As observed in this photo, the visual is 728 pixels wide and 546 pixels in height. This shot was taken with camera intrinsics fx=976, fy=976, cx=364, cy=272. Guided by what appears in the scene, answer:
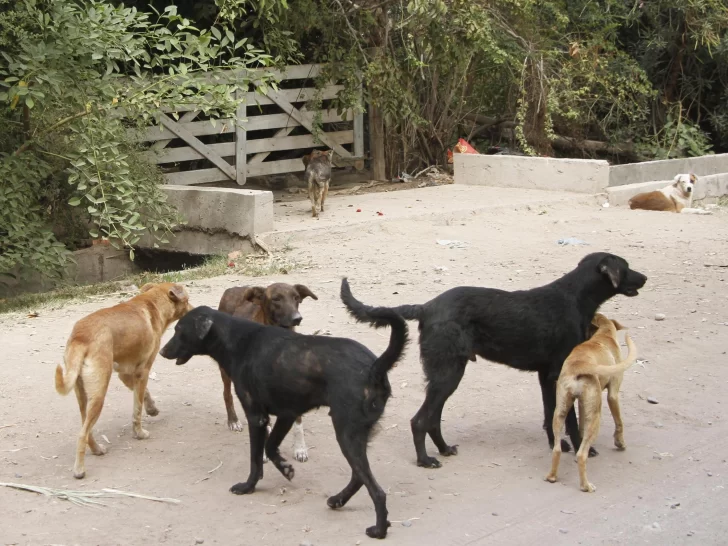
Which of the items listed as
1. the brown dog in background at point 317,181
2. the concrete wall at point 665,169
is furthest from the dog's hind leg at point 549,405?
the concrete wall at point 665,169

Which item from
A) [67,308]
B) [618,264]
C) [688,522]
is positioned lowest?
[688,522]

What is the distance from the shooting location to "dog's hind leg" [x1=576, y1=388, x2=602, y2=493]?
509 cm

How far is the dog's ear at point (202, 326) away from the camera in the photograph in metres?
5.08

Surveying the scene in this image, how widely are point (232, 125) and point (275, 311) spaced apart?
9.01 meters

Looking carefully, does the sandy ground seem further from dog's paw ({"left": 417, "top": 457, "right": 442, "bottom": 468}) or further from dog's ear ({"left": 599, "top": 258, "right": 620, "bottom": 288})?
dog's ear ({"left": 599, "top": 258, "right": 620, "bottom": 288})

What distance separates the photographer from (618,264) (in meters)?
5.66

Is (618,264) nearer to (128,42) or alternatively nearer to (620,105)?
(128,42)

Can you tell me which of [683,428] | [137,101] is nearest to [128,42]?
[137,101]

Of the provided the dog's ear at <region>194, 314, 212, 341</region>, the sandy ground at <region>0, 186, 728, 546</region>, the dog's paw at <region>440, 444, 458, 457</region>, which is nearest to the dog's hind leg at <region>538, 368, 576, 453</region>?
the sandy ground at <region>0, 186, 728, 546</region>

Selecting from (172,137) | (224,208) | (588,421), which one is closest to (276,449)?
(588,421)

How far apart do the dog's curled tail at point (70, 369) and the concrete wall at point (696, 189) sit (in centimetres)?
1031

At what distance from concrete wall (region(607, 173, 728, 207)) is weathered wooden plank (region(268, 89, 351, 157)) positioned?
4.35m

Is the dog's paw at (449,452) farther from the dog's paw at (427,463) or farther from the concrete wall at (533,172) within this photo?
the concrete wall at (533,172)

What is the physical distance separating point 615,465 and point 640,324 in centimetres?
282
